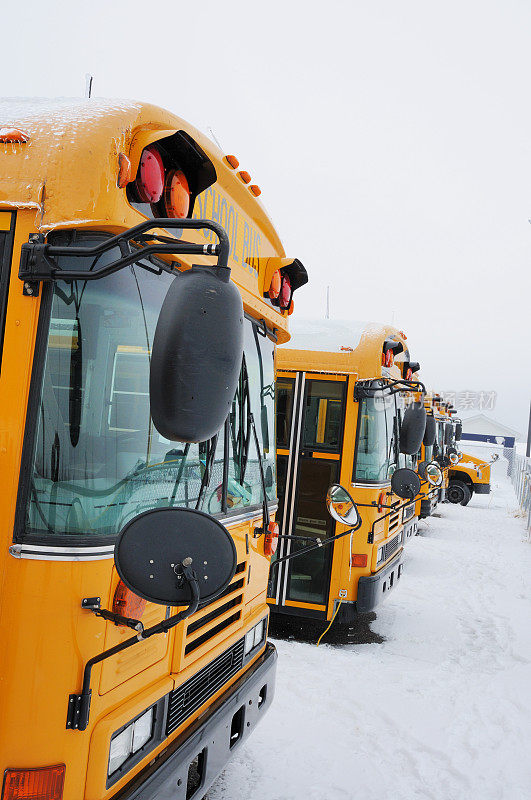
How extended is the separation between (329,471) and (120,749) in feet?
12.1

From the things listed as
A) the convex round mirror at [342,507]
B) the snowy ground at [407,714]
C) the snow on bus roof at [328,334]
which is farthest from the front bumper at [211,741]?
the snow on bus roof at [328,334]

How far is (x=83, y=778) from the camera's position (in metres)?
1.78

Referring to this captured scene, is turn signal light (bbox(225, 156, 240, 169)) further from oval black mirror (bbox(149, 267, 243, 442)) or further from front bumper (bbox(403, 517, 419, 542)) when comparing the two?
front bumper (bbox(403, 517, 419, 542))

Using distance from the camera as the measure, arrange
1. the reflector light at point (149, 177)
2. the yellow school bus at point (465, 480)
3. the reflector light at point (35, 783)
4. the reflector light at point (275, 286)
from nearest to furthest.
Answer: the reflector light at point (35, 783), the reflector light at point (149, 177), the reflector light at point (275, 286), the yellow school bus at point (465, 480)

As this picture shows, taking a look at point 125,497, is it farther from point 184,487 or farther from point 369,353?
point 369,353

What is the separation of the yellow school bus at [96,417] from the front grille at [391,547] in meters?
4.16

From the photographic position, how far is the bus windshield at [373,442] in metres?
5.45

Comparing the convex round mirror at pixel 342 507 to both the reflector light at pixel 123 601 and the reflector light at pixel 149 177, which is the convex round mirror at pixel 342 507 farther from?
the reflector light at pixel 149 177

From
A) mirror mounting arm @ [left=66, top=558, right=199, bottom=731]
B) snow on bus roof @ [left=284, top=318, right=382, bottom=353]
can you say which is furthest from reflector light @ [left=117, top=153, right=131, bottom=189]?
snow on bus roof @ [left=284, top=318, right=382, bottom=353]

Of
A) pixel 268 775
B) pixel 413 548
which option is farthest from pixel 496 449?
pixel 268 775

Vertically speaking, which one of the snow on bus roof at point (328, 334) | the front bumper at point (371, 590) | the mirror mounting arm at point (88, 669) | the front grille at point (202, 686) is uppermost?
the snow on bus roof at point (328, 334)

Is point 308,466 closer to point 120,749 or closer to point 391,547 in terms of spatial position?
point 391,547

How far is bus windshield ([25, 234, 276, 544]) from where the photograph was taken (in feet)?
5.68

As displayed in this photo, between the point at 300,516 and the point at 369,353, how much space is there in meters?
1.49
